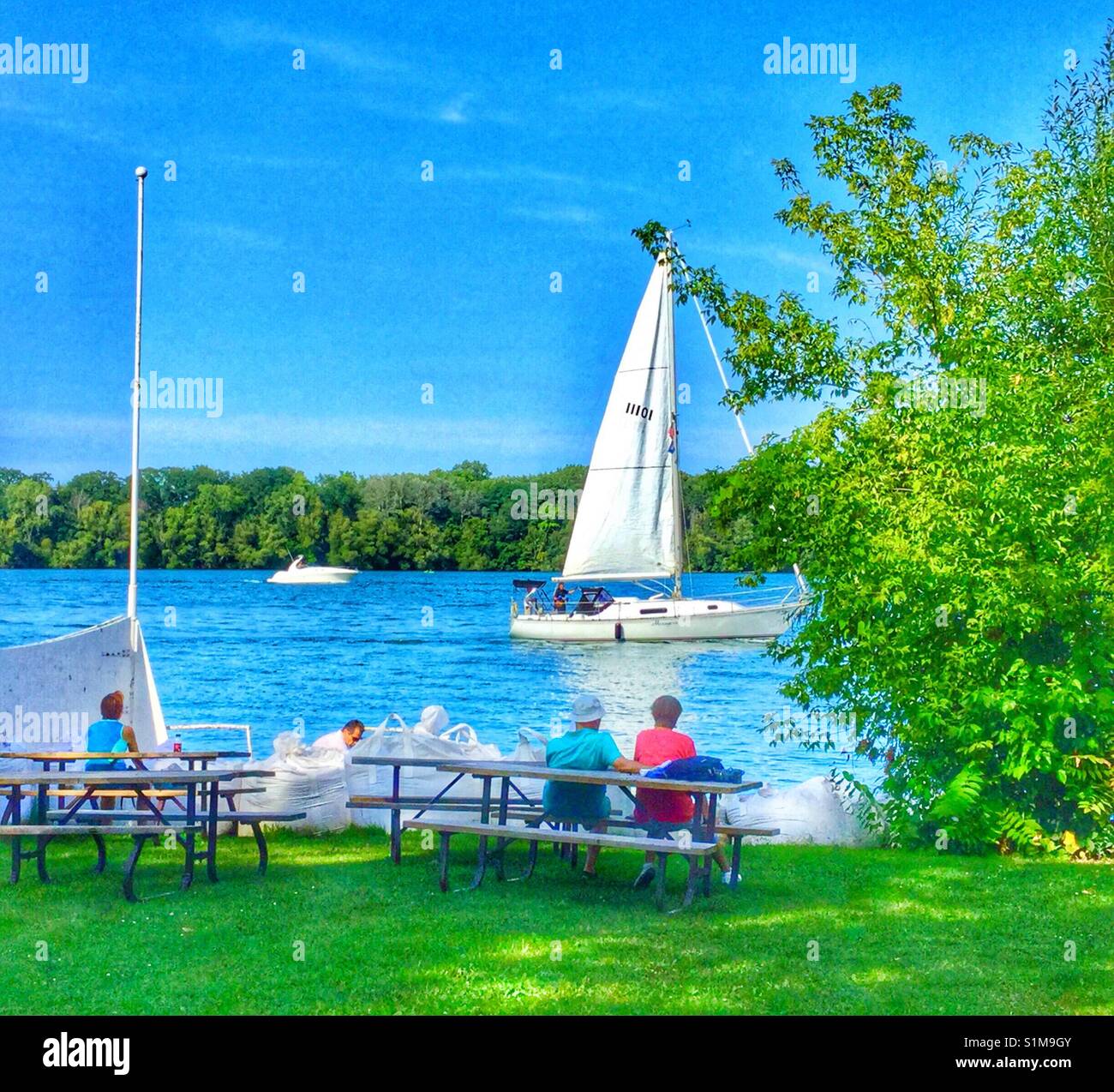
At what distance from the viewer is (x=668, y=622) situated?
53625mm

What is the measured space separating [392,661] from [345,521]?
57.3 ft

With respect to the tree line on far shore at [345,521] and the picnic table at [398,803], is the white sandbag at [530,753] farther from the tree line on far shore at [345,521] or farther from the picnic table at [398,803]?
the tree line on far shore at [345,521]

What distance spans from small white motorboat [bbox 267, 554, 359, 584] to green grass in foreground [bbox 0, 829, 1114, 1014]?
244 ft

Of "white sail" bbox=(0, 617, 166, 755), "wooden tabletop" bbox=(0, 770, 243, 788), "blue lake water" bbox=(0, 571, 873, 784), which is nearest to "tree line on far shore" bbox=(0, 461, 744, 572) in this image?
"blue lake water" bbox=(0, 571, 873, 784)

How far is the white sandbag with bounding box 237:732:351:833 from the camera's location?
33.2ft

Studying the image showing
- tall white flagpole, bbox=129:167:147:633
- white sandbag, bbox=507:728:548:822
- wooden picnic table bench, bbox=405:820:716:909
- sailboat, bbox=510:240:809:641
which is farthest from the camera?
sailboat, bbox=510:240:809:641

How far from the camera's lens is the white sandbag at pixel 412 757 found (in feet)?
33.5

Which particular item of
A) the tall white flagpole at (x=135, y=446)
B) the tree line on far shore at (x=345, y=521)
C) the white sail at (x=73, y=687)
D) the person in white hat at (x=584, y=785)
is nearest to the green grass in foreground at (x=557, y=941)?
the person in white hat at (x=584, y=785)

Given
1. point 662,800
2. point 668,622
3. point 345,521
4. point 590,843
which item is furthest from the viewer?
point 345,521

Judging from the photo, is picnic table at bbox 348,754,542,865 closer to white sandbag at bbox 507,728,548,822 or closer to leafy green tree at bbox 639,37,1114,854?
white sandbag at bbox 507,728,548,822

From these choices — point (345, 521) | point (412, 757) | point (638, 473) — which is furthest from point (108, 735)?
point (345, 521)

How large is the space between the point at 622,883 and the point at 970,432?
165 inches

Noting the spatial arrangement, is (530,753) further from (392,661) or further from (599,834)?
(392,661)

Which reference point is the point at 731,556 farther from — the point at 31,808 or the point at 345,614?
the point at 345,614
